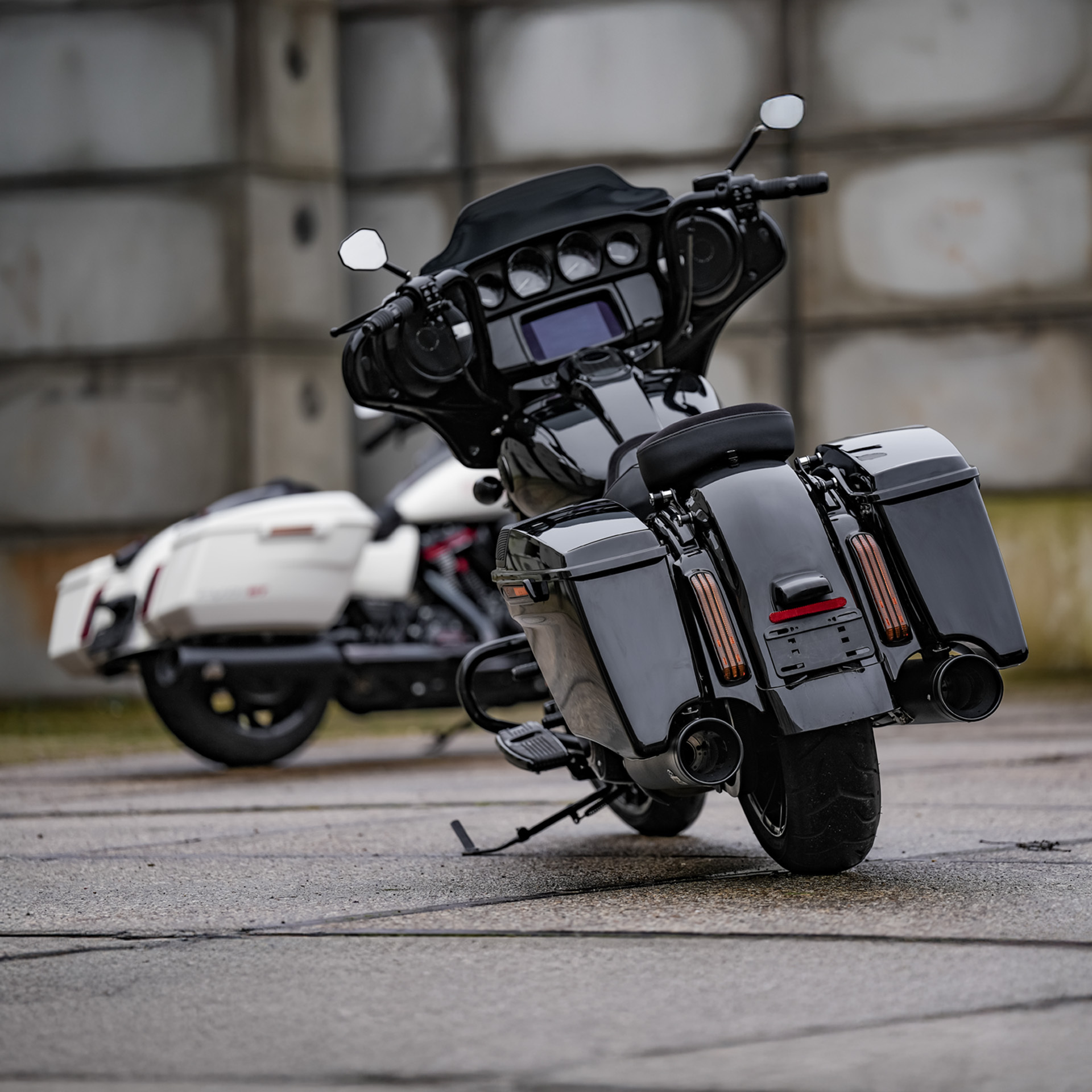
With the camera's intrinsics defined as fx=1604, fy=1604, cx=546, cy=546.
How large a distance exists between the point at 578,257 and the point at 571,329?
218 mm

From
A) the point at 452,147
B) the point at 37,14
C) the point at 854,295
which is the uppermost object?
the point at 37,14

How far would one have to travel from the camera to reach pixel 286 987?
2486 millimetres

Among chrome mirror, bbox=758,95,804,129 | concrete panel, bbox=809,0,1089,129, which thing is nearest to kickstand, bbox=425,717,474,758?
chrome mirror, bbox=758,95,804,129

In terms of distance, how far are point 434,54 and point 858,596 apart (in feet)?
30.0

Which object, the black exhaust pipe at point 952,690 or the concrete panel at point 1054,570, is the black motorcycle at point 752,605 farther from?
the concrete panel at point 1054,570

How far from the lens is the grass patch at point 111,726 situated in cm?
816

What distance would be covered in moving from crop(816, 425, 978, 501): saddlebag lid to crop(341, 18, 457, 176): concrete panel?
8612 millimetres

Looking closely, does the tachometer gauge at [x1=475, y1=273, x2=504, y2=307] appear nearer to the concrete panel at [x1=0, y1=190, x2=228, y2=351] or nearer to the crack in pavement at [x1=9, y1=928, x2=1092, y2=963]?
the crack in pavement at [x1=9, y1=928, x2=1092, y2=963]

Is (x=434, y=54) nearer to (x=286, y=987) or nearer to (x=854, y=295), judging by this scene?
(x=854, y=295)

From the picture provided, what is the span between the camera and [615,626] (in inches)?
117

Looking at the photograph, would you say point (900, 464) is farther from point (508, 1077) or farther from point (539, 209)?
point (508, 1077)

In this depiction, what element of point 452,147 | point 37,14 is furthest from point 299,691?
point 37,14

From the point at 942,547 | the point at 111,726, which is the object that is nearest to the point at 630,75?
the point at 111,726

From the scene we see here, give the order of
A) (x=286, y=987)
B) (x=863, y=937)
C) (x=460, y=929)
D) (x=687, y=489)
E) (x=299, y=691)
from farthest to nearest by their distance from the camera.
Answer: (x=299, y=691) → (x=687, y=489) → (x=460, y=929) → (x=863, y=937) → (x=286, y=987)
